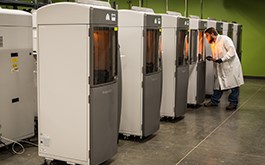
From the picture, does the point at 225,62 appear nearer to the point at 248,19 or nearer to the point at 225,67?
the point at 225,67

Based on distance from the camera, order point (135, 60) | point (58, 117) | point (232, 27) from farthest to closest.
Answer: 1. point (232, 27)
2. point (135, 60)
3. point (58, 117)

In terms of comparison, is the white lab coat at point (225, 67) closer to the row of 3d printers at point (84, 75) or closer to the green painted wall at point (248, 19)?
the row of 3d printers at point (84, 75)

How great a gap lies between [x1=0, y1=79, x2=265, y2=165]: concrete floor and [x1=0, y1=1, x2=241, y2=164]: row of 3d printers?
0.94ft

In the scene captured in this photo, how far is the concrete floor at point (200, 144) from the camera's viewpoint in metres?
4.15

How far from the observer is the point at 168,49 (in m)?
5.68

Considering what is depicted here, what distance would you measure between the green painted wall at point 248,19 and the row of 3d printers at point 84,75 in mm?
7222

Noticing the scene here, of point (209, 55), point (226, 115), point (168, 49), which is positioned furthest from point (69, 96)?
point (209, 55)

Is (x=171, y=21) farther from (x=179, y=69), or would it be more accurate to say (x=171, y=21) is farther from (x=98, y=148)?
(x=98, y=148)

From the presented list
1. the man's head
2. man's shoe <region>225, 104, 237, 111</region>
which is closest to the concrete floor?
man's shoe <region>225, 104, 237, 111</region>

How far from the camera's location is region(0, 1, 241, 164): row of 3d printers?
3.52m

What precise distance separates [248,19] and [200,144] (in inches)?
305

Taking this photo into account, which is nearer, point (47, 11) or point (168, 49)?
point (47, 11)

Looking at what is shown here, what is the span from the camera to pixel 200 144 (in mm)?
4766

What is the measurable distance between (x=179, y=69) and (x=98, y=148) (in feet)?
8.42
